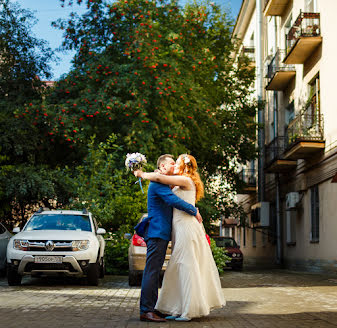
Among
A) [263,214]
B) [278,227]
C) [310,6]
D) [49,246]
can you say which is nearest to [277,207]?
[278,227]

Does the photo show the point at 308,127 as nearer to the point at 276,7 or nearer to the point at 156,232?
the point at 276,7

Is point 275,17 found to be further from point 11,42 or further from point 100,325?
point 100,325

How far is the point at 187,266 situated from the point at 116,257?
10638 mm

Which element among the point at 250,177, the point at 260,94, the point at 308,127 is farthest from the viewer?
the point at 250,177

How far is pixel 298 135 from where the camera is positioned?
20312 millimetres

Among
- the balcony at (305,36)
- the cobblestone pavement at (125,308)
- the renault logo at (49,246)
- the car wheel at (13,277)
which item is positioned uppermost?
the balcony at (305,36)

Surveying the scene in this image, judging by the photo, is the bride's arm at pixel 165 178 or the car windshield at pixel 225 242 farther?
the car windshield at pixel 225 242

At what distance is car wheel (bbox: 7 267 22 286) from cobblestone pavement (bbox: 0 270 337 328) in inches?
6.1

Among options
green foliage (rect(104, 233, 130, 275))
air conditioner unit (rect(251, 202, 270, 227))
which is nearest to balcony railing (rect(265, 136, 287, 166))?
air conditioner unit (rect(251, 202, 270, 227))

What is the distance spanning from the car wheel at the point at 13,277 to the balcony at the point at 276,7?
17494mm

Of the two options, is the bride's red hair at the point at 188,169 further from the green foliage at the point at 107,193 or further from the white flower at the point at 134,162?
the green foliage at the point at 107,193

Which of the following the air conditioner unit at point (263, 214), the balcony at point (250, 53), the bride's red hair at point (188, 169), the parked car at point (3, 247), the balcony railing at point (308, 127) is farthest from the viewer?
the balcony at point (250, 53)

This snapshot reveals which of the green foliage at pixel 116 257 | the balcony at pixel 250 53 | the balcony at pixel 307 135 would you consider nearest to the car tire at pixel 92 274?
the green foliage at pixel 116 257

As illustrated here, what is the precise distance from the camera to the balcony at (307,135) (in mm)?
19312
